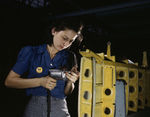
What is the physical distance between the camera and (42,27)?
11.4ft

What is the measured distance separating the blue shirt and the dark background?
5.49ft

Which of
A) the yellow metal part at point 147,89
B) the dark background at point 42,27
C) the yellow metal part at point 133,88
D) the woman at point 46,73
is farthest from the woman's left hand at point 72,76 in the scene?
the dark background at point 42,27

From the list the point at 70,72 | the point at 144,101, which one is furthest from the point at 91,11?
the point at 70,72

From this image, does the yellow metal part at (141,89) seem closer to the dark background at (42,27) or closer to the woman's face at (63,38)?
the dark background at (42,27)

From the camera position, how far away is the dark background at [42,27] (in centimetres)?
290

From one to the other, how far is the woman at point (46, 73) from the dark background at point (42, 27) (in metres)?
1.56

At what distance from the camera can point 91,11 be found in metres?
2.91

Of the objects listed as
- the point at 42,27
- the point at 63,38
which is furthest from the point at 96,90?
the point at 42,27

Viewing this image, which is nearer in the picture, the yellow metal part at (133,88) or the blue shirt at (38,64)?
the blue shirt at (38,64)

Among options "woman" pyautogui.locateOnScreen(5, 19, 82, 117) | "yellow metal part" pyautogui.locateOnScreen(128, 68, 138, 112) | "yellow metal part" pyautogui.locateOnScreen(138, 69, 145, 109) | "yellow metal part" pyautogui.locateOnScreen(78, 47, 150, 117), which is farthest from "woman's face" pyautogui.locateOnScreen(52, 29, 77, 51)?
"yellow metal part" pyautogui.locateOnScreen(138, 69, 145, 109)

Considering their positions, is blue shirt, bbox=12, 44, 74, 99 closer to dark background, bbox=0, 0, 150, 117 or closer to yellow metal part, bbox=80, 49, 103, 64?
yellow metal part, bbox=80, 49, 103, 64

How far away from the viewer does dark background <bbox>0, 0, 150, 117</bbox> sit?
2.90m

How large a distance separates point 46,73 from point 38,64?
3.6 inches

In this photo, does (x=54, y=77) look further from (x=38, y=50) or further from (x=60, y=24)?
(x=60, y=24)
